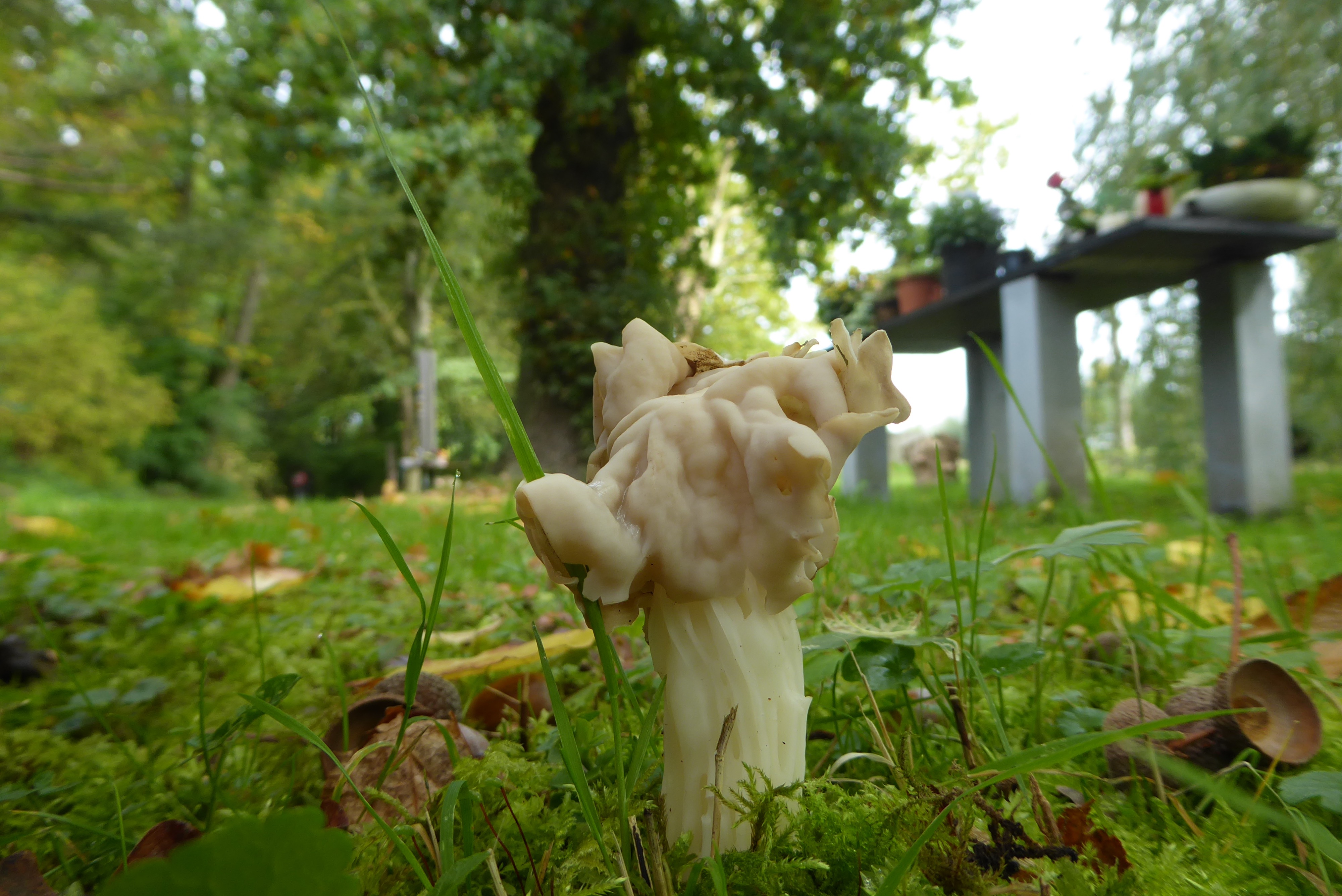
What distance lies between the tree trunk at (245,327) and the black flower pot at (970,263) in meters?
17.6

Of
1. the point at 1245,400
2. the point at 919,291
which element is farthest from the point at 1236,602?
the point at 919,291

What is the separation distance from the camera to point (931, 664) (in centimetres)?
99

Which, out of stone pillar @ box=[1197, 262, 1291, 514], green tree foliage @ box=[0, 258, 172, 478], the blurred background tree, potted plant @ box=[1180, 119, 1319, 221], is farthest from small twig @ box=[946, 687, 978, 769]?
green tree foliage @ box=[0, 258, 172, 478]

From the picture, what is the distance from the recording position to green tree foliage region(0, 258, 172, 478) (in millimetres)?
11977

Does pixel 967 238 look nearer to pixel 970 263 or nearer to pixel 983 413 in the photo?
pixel 970 263

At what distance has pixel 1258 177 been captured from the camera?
422cm

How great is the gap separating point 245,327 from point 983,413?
19236 millimetres

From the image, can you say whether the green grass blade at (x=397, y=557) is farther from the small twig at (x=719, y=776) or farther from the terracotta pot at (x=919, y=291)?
the terracotta pot at (x=919, y=291)

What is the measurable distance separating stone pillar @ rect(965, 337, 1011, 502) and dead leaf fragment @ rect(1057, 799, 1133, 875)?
5029 mm

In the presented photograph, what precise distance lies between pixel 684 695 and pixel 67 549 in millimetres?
3740

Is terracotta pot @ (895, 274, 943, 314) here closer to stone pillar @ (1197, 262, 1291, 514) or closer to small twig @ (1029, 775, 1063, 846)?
stone pillar @ (1197, 262, 1291, 514)

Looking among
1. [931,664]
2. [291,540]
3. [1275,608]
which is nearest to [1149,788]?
[931,664]

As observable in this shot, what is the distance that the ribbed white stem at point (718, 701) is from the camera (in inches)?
30.4

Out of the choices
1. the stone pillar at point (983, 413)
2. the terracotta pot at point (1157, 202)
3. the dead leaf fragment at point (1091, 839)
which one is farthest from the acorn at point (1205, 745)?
the stone pillar at point (983, 413)
